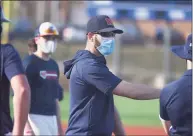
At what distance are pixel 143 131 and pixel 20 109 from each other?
10134mm

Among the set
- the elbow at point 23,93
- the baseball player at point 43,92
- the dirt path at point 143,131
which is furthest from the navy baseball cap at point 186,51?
the dirt path at point 143,131

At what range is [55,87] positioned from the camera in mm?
9109

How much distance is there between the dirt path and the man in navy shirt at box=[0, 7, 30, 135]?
8.88m

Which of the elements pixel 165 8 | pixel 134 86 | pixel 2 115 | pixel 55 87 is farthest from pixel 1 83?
pixel 165 8

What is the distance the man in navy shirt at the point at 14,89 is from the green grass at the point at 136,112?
10968mm

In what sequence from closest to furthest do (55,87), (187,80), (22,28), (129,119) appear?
(187,80) → (55,87) → (129,119) → (22,28)

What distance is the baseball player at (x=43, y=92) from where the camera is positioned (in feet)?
29.1

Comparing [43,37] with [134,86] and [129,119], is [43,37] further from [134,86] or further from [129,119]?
[129,119]

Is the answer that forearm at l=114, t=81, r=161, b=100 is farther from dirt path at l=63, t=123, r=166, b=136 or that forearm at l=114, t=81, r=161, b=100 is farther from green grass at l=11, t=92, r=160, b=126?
green grass at l=11, t=92, r=160, b=126

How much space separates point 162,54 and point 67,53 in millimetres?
4263

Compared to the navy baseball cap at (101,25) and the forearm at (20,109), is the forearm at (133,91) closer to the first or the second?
the navy baseball cap at (101,25)

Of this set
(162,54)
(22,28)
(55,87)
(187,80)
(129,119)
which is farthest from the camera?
(22,28)

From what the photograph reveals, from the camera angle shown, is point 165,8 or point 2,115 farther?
point 165,8

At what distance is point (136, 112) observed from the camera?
20219 millimetres
